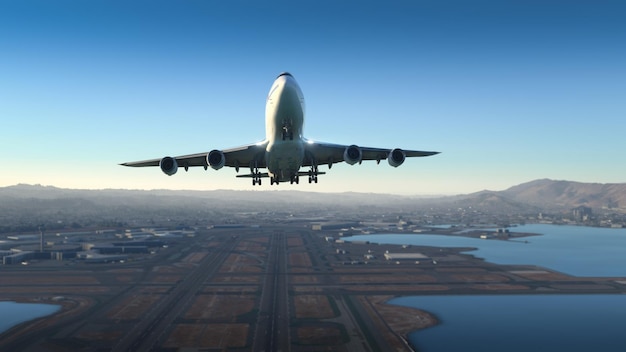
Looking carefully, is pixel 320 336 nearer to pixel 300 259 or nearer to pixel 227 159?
pixel 227 159

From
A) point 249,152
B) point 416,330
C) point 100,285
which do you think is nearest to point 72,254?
point 100,285

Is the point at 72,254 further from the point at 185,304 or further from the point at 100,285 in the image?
the point at 185,304

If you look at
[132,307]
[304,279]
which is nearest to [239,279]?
[304,279]

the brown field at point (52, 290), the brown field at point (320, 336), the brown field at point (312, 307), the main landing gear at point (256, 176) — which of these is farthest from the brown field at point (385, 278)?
the main landing gear at point (256, 176)

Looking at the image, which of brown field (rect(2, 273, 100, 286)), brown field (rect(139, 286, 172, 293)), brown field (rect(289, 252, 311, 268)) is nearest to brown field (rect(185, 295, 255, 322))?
brown field (rect(139, 286, 172, 293))

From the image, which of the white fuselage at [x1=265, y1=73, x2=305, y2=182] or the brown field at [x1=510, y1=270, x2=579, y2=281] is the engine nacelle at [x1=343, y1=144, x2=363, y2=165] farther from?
the brown field at [x1=510, y1=270, x2=579, y2=281]

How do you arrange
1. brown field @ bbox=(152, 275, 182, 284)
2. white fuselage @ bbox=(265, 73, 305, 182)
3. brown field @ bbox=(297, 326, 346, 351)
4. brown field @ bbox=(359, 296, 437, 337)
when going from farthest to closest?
brown field @ bbox=(152, 275, 182, 284)
brown field @ bbox=(359, 296, 437, 337)
brown field @ bbox=(297, 326, 346, 351)
white fuselage @ bbox=(265, 73, 305, 182)

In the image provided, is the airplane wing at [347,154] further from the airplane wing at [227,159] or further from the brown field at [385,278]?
the brown field at [385,278]
